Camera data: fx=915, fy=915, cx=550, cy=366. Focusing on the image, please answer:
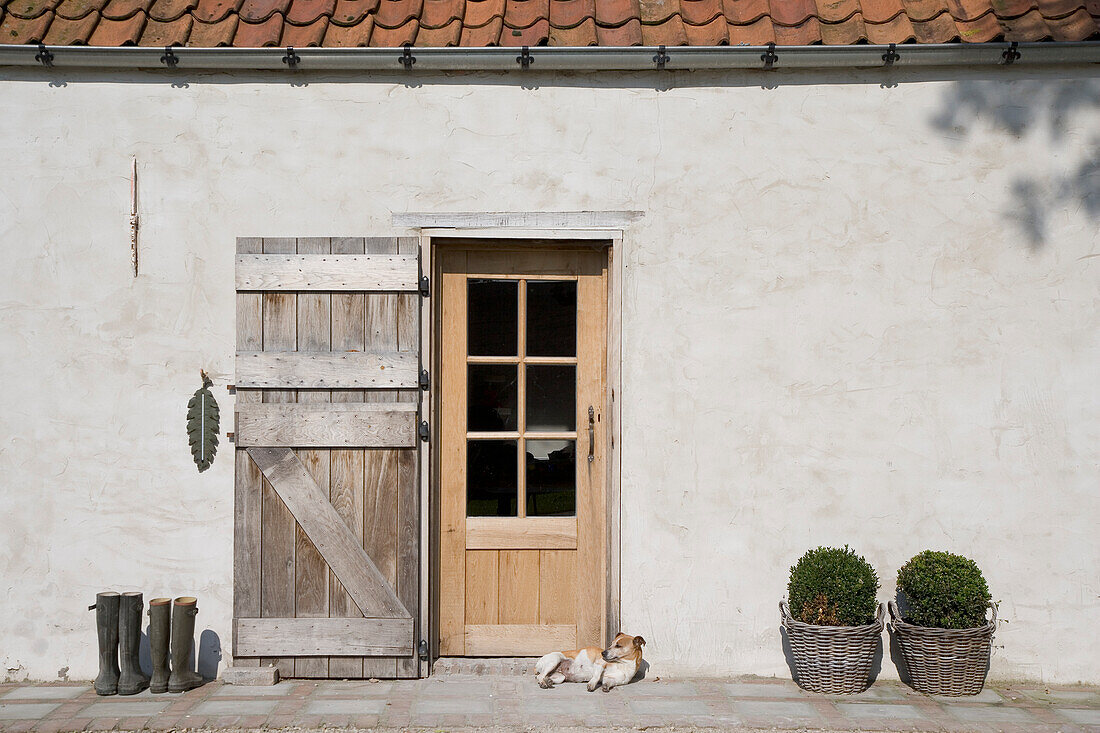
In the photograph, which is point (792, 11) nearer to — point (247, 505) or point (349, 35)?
point (349, 35)

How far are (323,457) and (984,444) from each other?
3168 mm

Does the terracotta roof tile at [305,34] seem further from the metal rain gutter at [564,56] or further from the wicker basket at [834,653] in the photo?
the wicker basket at [834,653]

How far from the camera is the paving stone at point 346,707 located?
392cm

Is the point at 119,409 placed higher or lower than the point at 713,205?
lower

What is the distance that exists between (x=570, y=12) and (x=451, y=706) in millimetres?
3301

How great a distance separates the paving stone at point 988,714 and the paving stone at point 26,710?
390 centimetres

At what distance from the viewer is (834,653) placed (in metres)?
4.11

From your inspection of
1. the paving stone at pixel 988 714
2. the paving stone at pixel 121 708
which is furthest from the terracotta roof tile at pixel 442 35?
the paving stone at pixel 988 714

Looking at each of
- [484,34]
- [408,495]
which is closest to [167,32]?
[484,34]

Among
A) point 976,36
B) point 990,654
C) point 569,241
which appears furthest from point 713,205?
point 990,654

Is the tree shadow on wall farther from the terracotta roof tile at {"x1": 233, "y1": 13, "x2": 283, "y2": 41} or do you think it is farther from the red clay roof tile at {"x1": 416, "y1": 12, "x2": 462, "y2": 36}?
the terracotta roof tile at {"x1": 233, "y1": 13, "x2": 283, "y2": 41}

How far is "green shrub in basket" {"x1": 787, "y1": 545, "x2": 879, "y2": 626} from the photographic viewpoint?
4082mm

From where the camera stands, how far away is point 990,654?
14.4 feet

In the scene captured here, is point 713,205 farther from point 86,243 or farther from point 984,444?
point 86,243
